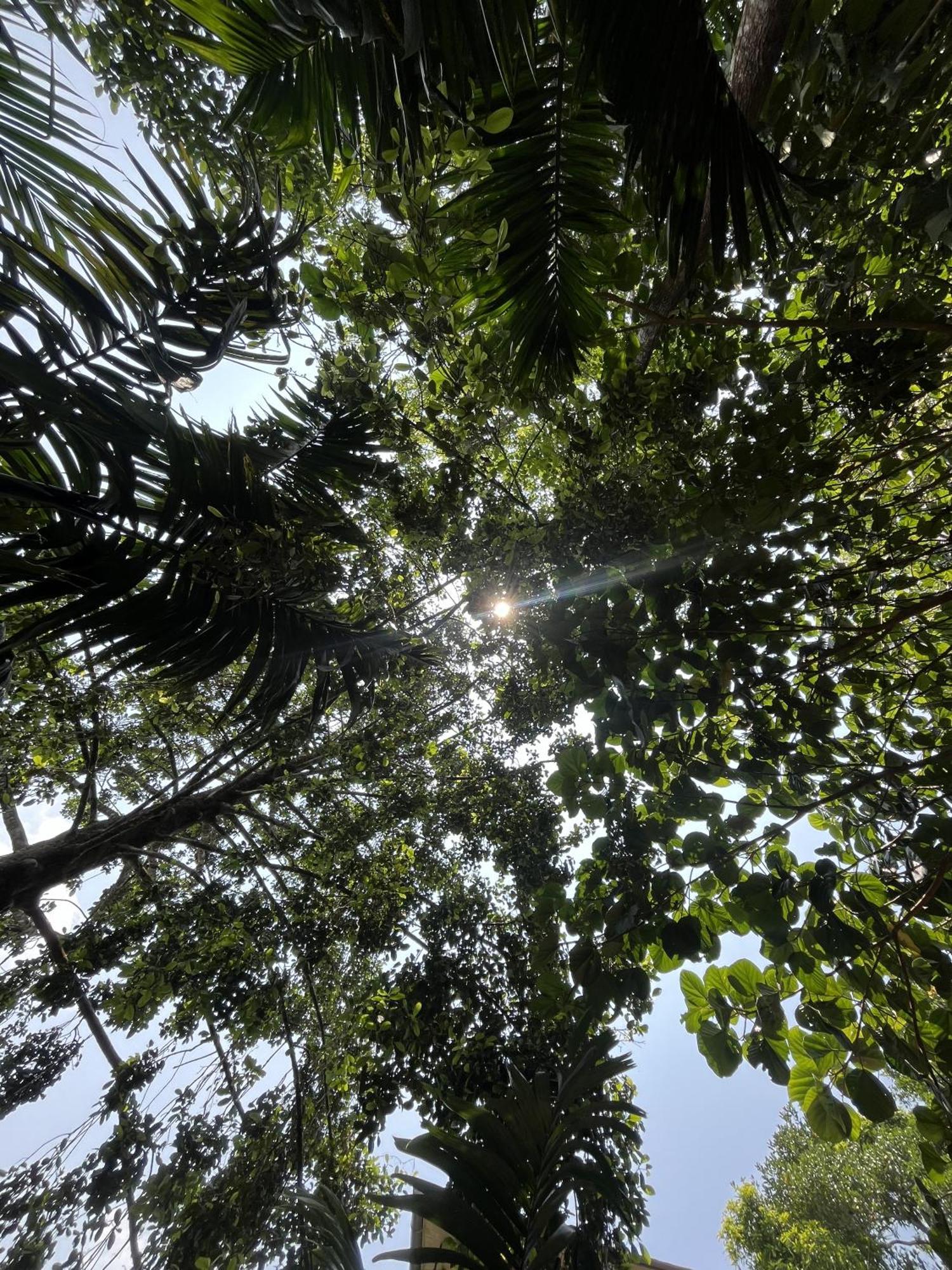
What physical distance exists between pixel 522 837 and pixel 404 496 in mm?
3339

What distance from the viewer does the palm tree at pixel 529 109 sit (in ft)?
3.95

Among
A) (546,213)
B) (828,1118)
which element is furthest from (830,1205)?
(546,213)

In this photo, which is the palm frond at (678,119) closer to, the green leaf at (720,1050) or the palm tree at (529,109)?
the palm tree at (529,109)

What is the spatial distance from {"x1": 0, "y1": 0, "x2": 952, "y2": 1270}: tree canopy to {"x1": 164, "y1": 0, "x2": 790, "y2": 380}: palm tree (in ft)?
0.04

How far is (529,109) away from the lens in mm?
1511

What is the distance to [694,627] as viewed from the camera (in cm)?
192

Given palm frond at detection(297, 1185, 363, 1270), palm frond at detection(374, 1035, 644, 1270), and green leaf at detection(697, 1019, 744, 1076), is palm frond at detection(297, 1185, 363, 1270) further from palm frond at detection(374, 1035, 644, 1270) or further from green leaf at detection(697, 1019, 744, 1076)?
green leaf at detection(697, 1019, 744, 1076)

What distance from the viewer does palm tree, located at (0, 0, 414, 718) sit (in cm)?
157

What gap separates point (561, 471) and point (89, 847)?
4.21m

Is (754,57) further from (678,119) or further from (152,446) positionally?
(152,446)

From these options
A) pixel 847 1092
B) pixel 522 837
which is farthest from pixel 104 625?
pixel 522 837

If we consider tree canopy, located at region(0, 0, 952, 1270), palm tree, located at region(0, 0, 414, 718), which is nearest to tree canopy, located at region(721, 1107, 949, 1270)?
tree canopy, located at region(0, 0, 952, 1270)

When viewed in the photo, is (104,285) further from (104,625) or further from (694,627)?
(694,627)

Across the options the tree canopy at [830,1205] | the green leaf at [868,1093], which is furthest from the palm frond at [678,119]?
the tree canopy at [830,1205]
